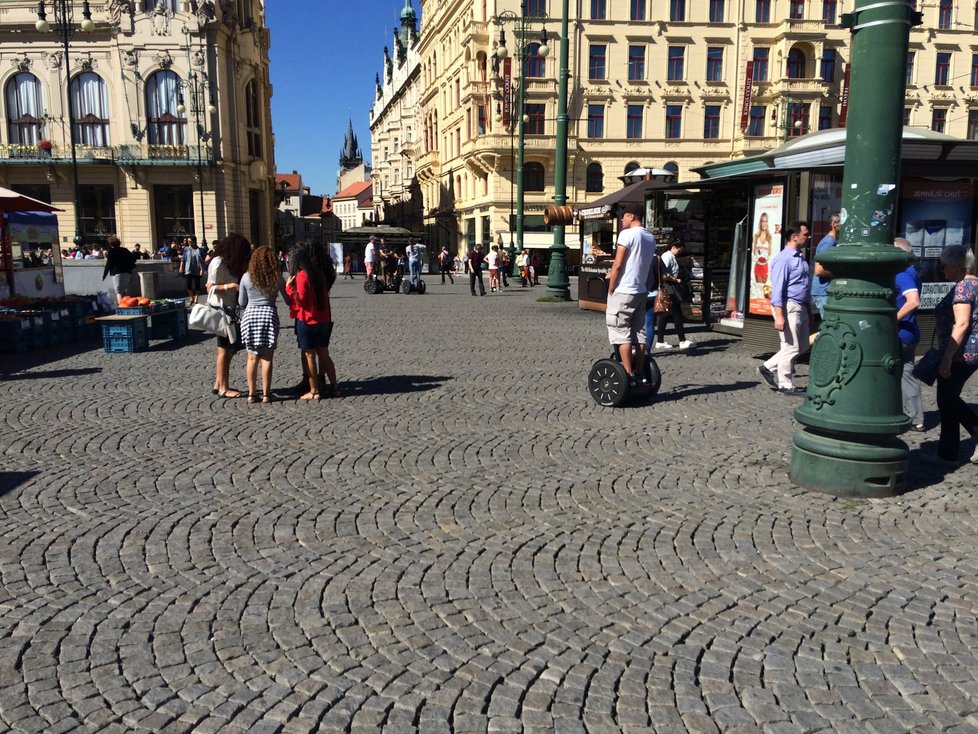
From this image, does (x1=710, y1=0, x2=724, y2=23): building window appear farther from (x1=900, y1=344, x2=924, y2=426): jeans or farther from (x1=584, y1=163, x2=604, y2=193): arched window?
(x1=900, y1=344, x2=924, y2=426): jeans

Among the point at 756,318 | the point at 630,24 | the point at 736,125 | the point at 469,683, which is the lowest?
the point at 469,683

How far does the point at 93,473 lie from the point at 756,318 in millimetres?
8918

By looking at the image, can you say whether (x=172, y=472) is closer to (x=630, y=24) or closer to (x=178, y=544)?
(x=178, y=544)

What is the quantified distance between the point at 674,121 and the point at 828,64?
30.7 ft

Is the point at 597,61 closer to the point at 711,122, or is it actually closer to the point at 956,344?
the point at 711,122

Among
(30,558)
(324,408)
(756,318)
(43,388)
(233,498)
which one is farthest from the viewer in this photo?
(756,318)

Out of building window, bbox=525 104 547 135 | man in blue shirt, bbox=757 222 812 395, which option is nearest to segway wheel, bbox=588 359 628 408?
man in blue shirt, bbox=757 222 812 395

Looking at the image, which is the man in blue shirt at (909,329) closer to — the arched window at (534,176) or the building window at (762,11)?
the arched window at (534,176)

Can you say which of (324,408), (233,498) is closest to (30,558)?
(233,498)

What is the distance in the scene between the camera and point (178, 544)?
169 inches

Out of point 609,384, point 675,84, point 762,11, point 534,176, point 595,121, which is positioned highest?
point 762,11

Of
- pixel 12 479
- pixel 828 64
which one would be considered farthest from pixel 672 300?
pixel 828 64

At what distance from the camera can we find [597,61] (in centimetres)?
4678

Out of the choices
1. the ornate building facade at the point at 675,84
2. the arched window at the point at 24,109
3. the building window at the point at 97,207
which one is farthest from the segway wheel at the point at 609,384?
the arched window at the point at 24,109
